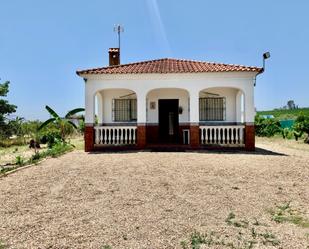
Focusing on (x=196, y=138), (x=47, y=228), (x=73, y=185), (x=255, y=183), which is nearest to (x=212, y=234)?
(x=47, y=228)

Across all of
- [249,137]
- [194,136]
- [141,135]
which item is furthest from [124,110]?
[249,137]

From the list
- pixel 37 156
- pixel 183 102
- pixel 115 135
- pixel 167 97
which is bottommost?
pixel 37 156

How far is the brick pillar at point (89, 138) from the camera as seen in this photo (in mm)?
14531

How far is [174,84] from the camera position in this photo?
14531mm

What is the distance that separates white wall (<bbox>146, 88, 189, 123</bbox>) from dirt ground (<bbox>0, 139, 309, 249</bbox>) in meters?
6.67

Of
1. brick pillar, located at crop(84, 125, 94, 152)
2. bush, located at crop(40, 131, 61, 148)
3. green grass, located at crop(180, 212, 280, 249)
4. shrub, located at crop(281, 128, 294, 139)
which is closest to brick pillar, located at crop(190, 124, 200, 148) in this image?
brick pillar, located at crop(84, 125, 94, 152)

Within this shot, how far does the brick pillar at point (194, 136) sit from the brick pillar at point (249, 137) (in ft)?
7.26

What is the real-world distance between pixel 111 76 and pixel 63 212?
10.2m

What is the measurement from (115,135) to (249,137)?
6.32 m

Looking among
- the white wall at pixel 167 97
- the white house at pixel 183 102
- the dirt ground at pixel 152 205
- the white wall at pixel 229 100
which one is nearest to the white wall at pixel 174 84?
the white house at pixel 183 102

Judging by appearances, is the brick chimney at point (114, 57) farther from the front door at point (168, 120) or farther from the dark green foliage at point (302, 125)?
the dark green foliage at point (302, 125)

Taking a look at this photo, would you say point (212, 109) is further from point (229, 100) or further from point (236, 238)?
point (236, 238)

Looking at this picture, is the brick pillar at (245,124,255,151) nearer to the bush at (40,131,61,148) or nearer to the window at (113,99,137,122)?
the window at (113,99,137,122)

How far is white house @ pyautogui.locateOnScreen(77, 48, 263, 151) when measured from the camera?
47.0 feet
